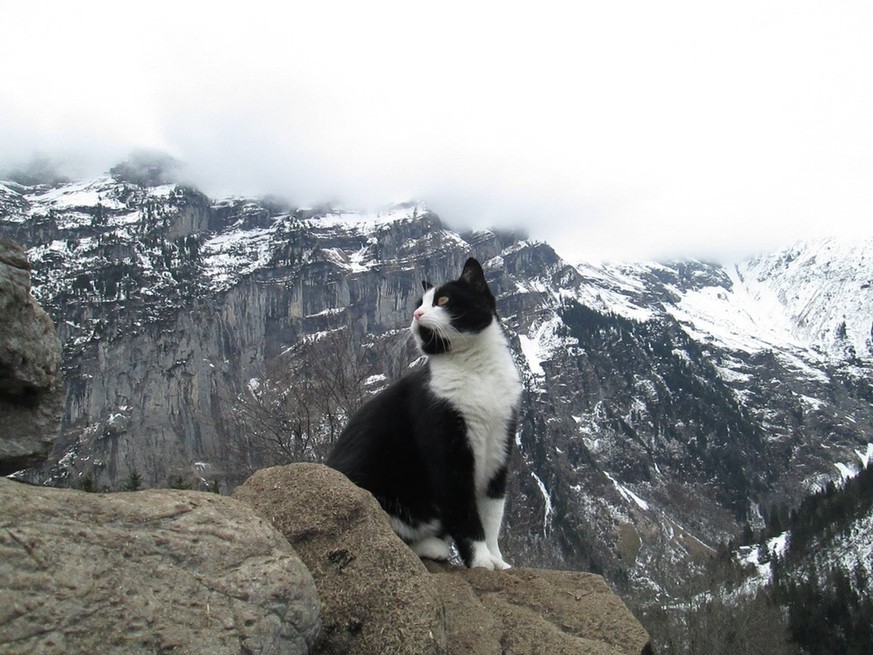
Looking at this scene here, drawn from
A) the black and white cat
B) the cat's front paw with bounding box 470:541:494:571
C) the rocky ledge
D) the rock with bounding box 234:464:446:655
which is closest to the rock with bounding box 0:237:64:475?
the rocky ledge

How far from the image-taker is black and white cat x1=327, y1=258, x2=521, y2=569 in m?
5.29

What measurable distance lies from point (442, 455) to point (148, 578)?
287 cm

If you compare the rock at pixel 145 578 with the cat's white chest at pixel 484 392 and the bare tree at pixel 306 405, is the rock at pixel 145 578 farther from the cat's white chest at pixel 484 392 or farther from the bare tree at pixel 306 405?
the bare tree at pixel 306 405

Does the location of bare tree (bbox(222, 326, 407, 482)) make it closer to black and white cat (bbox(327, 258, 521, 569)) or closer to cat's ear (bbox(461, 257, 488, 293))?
cat's ear (bbox(461, 257, 488, 293))

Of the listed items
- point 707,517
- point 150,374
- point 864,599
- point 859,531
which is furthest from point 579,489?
point 150,374

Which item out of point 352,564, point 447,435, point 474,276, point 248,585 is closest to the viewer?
point 248,585

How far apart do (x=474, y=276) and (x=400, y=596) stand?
3404 millimetres

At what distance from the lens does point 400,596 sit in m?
3.60

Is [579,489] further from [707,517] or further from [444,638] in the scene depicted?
[444,638]

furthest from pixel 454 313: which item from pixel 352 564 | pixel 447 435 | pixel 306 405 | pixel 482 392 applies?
pixel 306 405

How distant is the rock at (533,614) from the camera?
13.4ft

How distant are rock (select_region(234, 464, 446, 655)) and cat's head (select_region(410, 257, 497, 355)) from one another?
1880mm

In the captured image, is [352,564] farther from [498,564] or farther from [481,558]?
[498,564]

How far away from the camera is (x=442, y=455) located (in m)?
5.24
